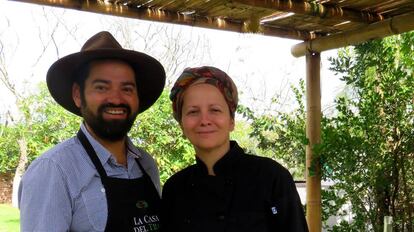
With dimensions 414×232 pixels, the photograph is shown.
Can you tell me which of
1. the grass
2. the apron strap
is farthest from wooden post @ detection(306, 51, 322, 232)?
the grass

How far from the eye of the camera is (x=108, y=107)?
1.76 meters

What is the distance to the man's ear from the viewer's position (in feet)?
6.05

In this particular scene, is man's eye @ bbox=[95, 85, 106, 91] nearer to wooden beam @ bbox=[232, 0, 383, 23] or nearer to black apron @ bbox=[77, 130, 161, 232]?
black apron @ bbox=[77, 130, 161, 232]

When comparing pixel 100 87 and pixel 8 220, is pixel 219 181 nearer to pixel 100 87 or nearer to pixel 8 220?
pixel 100 87

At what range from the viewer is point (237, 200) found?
5.75 feet

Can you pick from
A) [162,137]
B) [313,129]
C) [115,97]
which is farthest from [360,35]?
[162,137]

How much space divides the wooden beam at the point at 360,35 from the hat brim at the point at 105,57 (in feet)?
5.36

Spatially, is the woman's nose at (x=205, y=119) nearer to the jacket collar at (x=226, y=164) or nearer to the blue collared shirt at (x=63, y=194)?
the jacket collar at (x=226, y=164)

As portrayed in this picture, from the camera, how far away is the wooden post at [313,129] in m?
3.68

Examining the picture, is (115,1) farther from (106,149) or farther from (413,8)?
(413,8)

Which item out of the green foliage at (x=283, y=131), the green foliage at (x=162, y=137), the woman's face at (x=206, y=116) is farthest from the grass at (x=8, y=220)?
the woman's face at (x=206, y=116)

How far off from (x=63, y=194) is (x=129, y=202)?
0.25 meters

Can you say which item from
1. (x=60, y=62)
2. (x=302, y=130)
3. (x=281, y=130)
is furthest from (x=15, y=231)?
(x=60, y=62)

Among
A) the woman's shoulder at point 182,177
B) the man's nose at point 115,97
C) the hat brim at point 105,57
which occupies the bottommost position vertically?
the woman's shoulder at point 182,177
